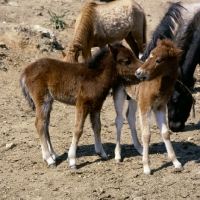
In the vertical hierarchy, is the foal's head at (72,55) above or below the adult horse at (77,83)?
below

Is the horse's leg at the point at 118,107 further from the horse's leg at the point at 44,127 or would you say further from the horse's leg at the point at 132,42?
the horse's leg at the point at 132,42

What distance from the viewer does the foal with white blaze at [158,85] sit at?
6254 millimetres

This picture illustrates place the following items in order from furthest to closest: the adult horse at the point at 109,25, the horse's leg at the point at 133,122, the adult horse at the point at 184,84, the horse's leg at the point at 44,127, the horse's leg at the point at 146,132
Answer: the adult horse at the point at 109,25 < the adult horse at the point at 184,84 < the horse's leg at the point at 133,122 < the horse's leg at the point at 44,127 < the horse's leg at the point at 146,132

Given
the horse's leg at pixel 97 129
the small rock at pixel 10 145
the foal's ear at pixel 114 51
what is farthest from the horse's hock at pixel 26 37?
the foal's ear at pixel 114 51

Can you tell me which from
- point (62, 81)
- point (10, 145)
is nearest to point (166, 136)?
point (62, 81)

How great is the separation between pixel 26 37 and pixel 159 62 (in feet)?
18.6

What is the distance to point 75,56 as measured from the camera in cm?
971

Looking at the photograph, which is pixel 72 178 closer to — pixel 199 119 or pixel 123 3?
pixel 199 119

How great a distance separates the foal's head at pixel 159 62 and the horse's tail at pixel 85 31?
3.77 metres

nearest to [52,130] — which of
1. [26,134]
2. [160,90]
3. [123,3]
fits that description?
[26,134]

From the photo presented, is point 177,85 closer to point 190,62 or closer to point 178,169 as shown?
point 190,62

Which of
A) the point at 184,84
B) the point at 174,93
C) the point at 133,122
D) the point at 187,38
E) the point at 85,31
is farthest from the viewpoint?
the point at 85,31

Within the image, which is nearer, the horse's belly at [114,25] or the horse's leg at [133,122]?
the horse's leg at [133,122]

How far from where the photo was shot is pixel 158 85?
652 cm
